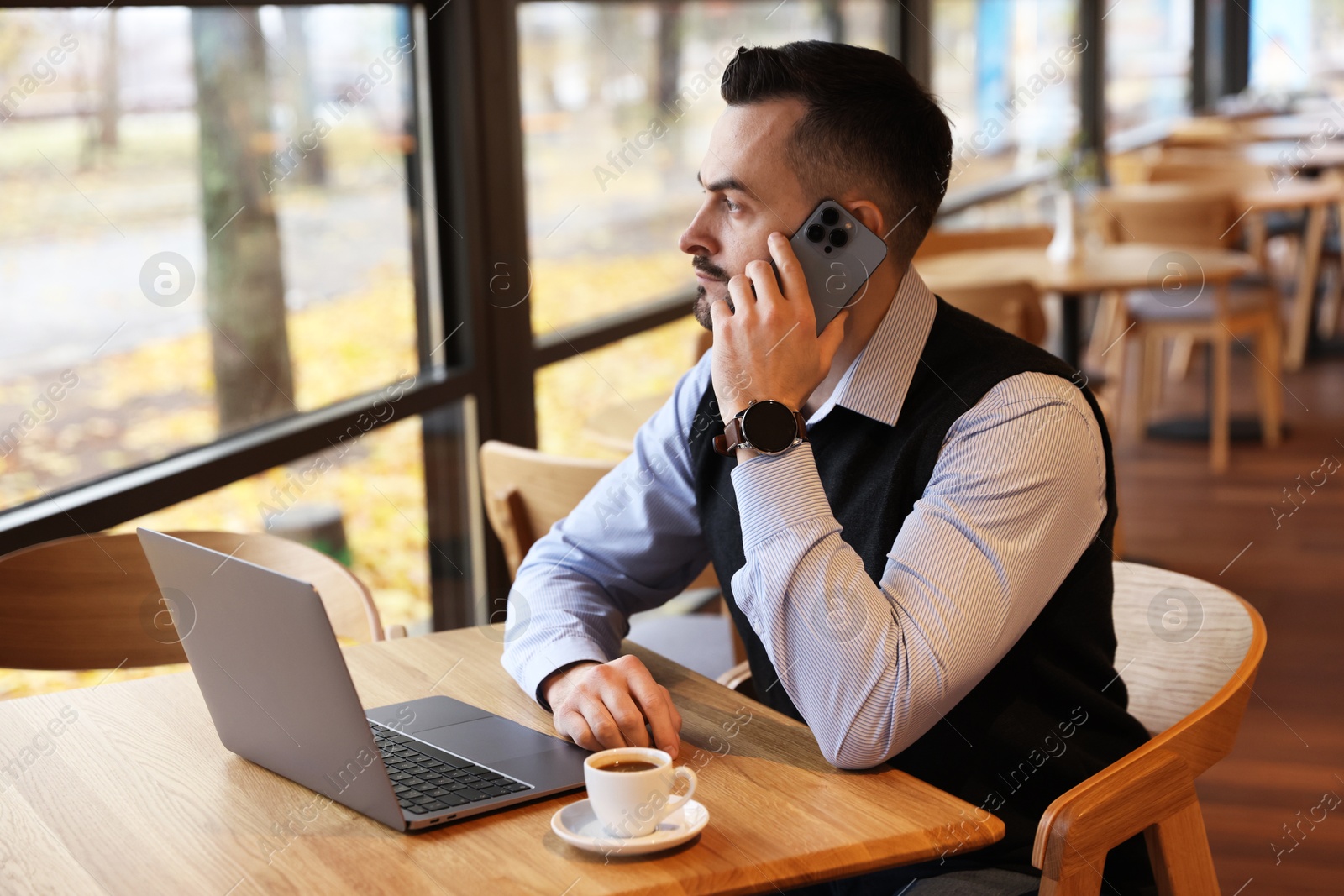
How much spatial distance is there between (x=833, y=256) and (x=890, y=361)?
13 centimetres

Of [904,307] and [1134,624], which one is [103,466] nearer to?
[904,307]

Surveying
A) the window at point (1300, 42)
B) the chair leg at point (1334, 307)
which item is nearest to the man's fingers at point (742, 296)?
the chair leg at point (1334, 307)

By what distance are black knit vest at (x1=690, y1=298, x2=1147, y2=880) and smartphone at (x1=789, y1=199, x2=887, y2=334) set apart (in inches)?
4.5

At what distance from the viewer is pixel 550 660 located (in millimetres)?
1402

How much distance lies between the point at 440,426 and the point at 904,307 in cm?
201

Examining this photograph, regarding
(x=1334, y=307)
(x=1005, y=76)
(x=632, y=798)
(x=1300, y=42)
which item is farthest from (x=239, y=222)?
(x=1300, y=42)

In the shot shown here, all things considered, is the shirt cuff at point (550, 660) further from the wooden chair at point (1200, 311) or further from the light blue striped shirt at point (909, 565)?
the wooden chair at point (1200, 311)

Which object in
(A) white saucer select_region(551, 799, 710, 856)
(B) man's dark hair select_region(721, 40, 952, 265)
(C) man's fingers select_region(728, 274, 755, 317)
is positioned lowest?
(A) white saucer select_region(551, 799, 710, 856)

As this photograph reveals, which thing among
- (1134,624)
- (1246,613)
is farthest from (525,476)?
(1246,613)

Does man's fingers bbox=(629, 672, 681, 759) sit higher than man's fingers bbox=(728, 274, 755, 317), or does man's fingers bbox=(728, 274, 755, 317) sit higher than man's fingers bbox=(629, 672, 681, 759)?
man's fingers bbox=(728, 274, 755, 317)

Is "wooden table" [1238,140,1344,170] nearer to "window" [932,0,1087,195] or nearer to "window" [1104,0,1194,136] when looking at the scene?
"window" [932,0,1087,195]

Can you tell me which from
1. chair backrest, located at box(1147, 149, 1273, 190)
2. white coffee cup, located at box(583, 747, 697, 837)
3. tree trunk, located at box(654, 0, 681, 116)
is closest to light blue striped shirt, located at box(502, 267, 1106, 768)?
white coffee cup, located at box(583, 747, 697, 837)

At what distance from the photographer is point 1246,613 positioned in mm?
1509

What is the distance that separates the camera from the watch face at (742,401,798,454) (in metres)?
1.31
